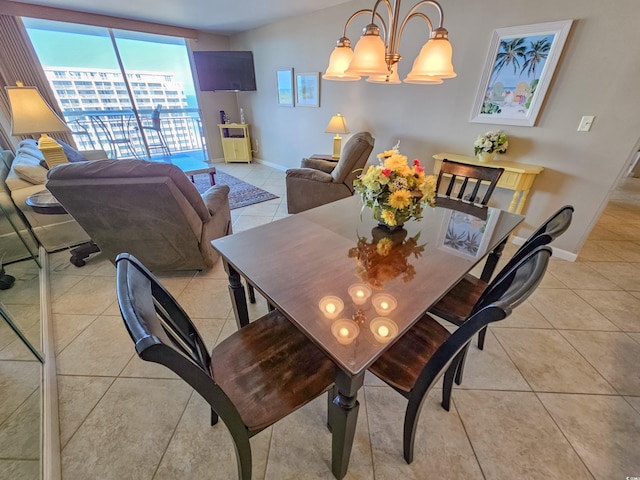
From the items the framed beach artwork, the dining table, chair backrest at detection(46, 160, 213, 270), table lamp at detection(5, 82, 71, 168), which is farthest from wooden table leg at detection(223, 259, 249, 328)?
the framed beach artwork

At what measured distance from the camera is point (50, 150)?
2.21 metres

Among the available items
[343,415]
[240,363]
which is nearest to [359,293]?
[343,415]

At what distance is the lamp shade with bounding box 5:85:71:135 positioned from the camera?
76.2 inches

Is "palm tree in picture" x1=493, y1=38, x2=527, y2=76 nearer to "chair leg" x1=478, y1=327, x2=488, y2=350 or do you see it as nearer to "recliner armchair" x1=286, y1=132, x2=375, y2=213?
"recliner armchair" x1=286, y1=132, x2=375, y2=213

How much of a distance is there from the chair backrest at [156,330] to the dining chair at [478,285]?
809 mm

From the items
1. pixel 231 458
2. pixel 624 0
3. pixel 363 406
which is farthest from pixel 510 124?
pixel 231 458

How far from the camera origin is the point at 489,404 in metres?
1.24

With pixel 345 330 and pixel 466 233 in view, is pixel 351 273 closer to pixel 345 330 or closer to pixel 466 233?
pixel 345 330

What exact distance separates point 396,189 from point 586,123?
83.9 inches

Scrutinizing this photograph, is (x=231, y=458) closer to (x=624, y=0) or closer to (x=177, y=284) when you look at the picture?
(x=177, y=284)

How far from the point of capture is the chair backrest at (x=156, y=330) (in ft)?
1.61

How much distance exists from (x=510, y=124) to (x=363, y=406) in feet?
8.95

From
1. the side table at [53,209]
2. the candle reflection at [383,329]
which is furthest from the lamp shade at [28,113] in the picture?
the candle reflection at [383,329]

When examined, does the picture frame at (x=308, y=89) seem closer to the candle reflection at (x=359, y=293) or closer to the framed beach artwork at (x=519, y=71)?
the framed beach artwork at (x=519, y=71)
